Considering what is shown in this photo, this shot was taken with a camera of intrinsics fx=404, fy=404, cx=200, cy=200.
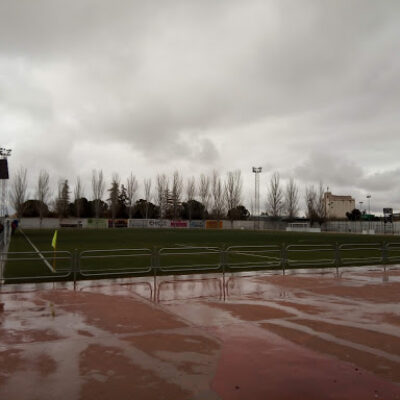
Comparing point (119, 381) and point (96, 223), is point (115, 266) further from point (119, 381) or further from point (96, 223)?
point (96, 223)

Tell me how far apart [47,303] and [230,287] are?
5191 mm

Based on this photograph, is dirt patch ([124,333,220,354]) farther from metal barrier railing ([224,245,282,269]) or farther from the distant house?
the distant house

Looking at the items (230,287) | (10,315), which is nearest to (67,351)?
(10,315)

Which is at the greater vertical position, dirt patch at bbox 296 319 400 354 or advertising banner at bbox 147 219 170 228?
advertising banner at bbox 147 219 170 228

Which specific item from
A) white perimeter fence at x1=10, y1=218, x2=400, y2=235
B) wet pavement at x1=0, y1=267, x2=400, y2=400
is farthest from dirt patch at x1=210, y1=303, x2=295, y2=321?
white perimeter fence at x1=10, y1=218, x2=400, y2=235

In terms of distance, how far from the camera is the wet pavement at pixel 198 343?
474 cm

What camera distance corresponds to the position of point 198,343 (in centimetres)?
644

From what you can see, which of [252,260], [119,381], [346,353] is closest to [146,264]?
[252,260]

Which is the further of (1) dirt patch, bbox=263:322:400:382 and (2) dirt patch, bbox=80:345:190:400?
(1) dirt patch, bbox=263:322:400:382

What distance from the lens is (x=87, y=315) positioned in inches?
329

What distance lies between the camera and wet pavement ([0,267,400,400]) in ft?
15.6

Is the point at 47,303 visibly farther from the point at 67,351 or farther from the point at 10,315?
the point at 67,351

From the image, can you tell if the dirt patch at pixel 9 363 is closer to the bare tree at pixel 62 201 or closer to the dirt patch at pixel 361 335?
the dirt patch at pixel 361 335

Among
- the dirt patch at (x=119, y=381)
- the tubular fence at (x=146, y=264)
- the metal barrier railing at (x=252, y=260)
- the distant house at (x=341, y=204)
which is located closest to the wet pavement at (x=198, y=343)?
the dirt patch at (x=119, y=381)
